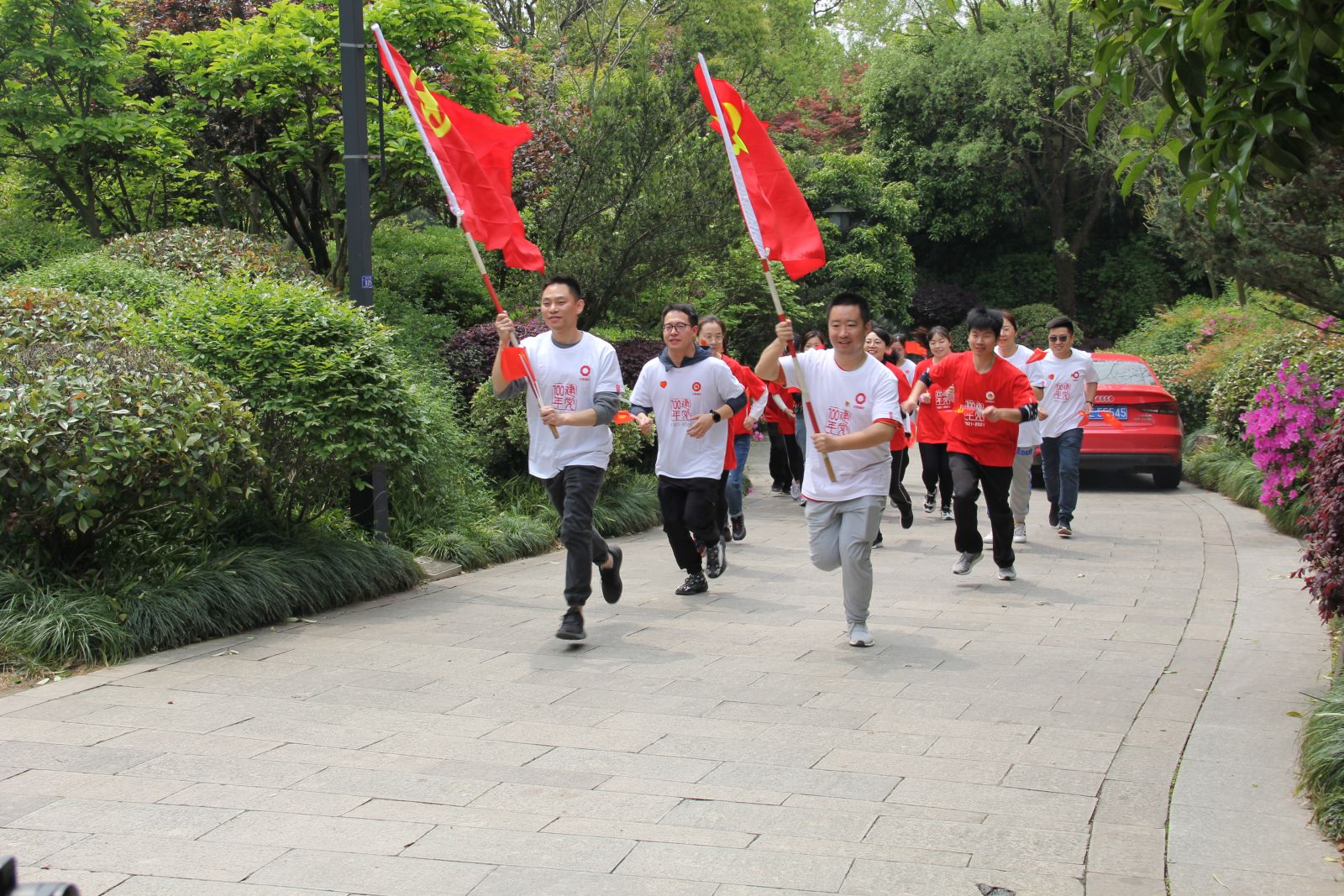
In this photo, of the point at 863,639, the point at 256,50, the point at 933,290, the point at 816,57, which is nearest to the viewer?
the point at 863,639

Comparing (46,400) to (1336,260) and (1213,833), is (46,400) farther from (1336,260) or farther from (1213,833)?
(1336,260)

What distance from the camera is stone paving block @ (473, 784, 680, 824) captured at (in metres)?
4.57

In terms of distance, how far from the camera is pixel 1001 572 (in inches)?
372

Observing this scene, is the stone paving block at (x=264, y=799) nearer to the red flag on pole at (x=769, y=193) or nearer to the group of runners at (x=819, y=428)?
the group of runners at (x=819, y=428)

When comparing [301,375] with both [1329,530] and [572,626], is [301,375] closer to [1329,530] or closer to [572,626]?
[572,626]

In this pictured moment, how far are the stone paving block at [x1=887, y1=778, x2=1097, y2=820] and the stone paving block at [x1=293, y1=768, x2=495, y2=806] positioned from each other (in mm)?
1551

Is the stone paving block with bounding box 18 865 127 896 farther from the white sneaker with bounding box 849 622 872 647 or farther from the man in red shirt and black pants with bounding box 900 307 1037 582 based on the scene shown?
the man in red shirt and black pants with bounding box 900 307 1037 582

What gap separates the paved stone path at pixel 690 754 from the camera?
4102 mm

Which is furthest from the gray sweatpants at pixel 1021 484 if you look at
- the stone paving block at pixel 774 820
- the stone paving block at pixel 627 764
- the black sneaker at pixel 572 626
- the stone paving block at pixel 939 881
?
the stone paving block at pixel 939 881

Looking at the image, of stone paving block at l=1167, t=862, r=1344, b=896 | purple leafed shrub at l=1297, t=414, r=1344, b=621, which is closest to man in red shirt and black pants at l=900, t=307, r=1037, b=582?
purple leafed shrub at l=1297, t=414, r=1344, b=621

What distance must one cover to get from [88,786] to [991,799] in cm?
327

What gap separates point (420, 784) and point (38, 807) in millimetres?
1293

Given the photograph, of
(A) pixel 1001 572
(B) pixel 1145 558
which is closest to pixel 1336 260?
(B) pixel 1145 558

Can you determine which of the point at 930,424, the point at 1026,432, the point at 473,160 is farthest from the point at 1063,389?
the point at 473,160
